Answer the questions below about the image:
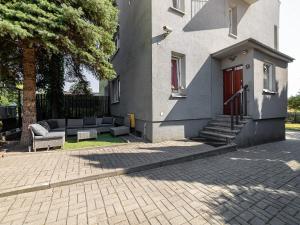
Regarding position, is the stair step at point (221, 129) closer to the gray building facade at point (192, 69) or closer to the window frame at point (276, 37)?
the gray building facade at point (192, 69)

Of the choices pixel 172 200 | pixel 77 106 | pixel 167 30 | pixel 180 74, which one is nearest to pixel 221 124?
pixel 180 74

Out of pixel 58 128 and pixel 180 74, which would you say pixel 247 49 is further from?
pixel 58 128

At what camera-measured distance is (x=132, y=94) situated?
10914 millimetres

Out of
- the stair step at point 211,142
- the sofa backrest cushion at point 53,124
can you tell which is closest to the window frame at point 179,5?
the stair step at point 211,142

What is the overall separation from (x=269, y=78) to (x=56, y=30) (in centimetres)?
1011

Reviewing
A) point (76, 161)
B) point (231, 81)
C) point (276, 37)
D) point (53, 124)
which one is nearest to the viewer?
point (76, 161)

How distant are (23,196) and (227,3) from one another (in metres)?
12.5

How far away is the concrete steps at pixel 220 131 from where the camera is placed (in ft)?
26.4

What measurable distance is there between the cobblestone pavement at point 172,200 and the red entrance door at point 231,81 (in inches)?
204

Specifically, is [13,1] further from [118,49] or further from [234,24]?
[234,24]

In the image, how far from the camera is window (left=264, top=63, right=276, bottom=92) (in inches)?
394

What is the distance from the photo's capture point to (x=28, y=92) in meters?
7.88

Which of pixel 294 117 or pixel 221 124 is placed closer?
pixel 221 124

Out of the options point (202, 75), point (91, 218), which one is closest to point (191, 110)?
point (202, 75)
